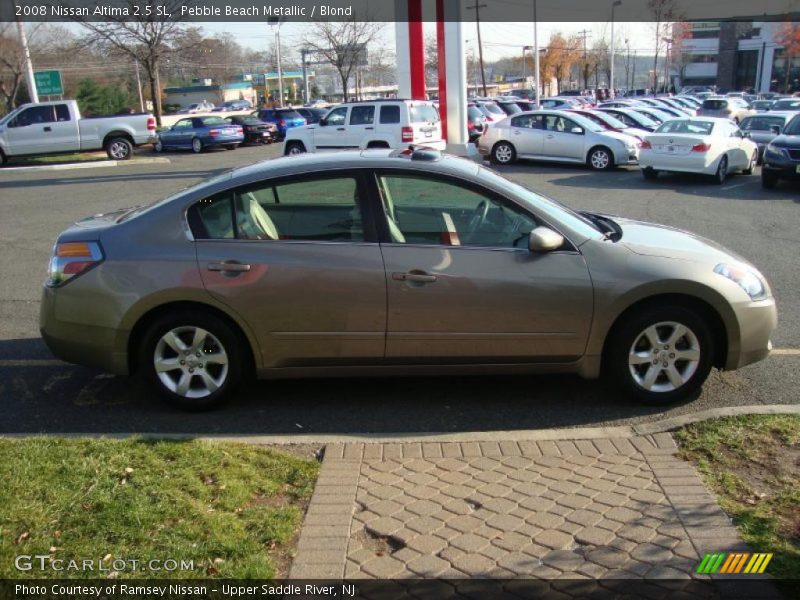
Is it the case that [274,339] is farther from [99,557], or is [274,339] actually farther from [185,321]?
[99,557]

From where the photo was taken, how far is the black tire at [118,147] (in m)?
25.7

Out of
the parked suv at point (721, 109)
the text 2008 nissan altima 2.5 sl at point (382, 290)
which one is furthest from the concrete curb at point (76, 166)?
the parked suv at point (721, 109)

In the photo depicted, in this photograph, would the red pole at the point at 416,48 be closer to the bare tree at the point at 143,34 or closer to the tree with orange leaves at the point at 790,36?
the bare tree at the point at 143,34

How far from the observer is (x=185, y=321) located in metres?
4.82

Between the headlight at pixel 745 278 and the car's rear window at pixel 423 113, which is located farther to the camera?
the car's rear window at pixel 423 113

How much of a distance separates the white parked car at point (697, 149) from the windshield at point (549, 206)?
13.2 metres

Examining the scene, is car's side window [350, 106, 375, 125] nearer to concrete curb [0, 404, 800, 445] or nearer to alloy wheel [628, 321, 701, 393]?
alloy wheel [628, 321, 701, 393]

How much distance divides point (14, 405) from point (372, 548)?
10.4 feet

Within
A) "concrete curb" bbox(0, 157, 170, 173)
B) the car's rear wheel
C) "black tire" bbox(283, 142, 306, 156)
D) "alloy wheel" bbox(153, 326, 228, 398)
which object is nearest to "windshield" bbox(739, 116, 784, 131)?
the car's rear wheel

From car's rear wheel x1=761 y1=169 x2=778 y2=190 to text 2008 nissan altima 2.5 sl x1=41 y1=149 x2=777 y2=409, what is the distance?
1250cm

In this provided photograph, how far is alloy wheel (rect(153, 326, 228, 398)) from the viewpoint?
15.9 ft

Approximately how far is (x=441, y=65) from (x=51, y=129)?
13.2m

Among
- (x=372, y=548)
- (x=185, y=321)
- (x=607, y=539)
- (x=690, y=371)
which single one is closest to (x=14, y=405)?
(x=185, y=321)

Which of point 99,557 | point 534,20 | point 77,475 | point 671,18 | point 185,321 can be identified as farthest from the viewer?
point 671,18
